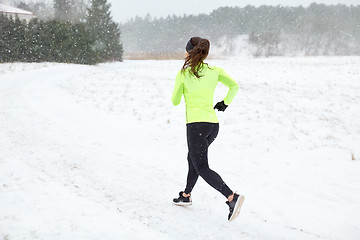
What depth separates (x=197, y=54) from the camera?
10.4 ft

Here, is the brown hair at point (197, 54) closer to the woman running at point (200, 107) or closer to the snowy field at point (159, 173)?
the woman running at point (200, 107)

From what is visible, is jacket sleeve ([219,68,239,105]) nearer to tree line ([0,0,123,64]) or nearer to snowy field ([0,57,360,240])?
snowy field ([0,57,360,240])

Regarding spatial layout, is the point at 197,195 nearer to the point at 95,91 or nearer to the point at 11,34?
the point at 95,91

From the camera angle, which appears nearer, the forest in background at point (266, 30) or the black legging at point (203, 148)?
the black legging at point (203, 148)

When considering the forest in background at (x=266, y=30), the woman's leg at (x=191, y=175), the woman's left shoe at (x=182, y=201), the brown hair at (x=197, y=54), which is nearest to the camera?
the brown hair at (x=197, y=54)

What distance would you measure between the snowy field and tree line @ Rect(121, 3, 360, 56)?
78.9m

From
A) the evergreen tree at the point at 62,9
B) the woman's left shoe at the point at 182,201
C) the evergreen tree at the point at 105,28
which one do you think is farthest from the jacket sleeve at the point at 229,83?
the evergreen tree at the point at 62,9

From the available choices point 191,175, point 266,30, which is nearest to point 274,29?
point 266,30

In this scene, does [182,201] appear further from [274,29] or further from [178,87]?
[274,29]

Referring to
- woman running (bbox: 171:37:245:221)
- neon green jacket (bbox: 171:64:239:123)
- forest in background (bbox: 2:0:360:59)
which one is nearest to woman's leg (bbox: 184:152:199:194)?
woman running (bbox: 171:37:245:221)

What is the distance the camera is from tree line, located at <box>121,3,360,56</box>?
101 meters

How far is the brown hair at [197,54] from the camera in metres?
3.16

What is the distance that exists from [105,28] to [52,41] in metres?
14.4

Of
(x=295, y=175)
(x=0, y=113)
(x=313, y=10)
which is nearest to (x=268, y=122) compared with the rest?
(x=295, y=175)
